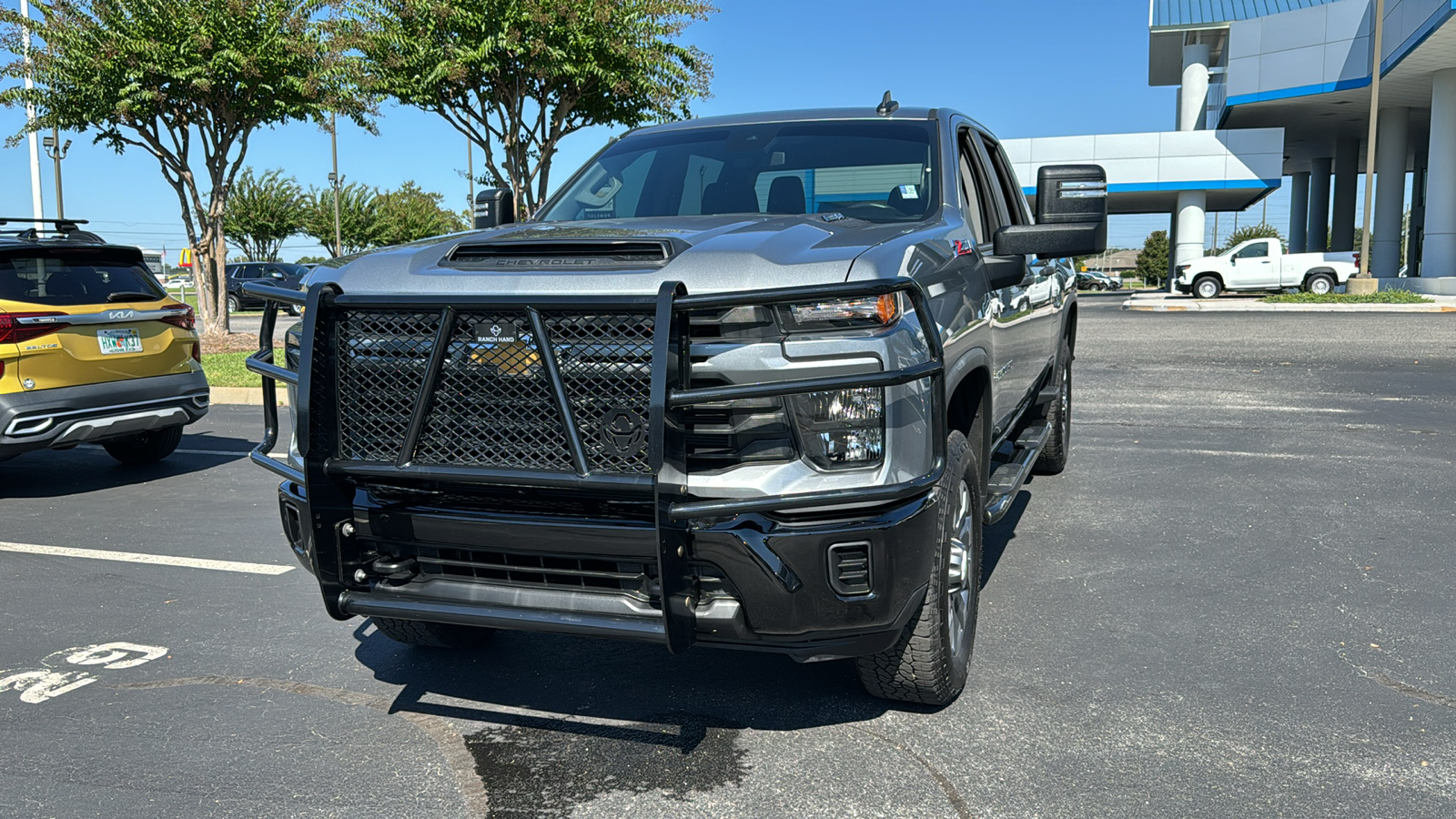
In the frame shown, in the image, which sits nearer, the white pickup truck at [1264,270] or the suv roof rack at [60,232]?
the suv roof rack at [60,232]

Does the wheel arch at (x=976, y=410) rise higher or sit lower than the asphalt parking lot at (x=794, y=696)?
higher

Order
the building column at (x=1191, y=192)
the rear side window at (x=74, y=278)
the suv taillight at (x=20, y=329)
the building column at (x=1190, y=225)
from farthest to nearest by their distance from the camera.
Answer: the building column at (x=1191, y=192)
the building column at (x=1190, y=225)
the rear side window at (x=74, y=278)
the suv taillight at (x=20, y=329)

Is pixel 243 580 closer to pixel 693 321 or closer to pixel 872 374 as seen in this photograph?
pixel 693 321

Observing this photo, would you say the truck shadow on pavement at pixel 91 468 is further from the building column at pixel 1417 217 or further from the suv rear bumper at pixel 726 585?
the building column at pixel 1417 217

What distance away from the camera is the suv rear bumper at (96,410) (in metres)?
7.02

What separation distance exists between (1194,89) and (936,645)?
4335 cm

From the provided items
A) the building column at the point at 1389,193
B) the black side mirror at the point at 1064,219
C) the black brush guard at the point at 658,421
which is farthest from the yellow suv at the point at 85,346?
the building column at the point at 1389,193

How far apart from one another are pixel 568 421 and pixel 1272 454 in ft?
22.6

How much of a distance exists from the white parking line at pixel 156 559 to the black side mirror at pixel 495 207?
191 centimetres

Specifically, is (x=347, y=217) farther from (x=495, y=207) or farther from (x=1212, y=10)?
(x=495, y=207)

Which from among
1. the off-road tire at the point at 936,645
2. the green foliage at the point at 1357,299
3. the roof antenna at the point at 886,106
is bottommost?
the off-road tire at the point at 936,645

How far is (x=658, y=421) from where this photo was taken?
281cm

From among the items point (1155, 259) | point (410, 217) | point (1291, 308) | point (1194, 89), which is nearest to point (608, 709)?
point (1291, 308)

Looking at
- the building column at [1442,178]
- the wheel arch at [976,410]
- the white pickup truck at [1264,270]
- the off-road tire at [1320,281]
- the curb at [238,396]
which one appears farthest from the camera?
the white pickup truck at [1264,270]
